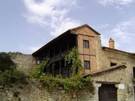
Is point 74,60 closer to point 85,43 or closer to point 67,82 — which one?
point 85,43

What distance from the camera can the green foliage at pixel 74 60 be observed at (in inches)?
1467

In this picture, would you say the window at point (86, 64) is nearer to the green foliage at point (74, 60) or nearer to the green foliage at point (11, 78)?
the green foliage at point (74, 60)

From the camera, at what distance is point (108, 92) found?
30.3 m

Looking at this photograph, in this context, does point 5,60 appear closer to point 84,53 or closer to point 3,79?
point 84,53

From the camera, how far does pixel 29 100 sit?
81.5 feet

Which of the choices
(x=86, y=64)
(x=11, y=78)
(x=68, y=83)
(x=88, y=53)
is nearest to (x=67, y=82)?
(x=68, y=83)

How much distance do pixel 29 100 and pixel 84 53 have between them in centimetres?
1529

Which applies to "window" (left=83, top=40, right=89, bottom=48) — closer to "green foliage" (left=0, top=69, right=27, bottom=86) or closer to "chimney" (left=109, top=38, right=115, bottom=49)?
"chimney" (left=109, top=38, right=115, bottom=49)

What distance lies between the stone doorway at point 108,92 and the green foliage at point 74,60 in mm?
7042

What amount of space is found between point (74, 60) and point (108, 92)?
8.04m

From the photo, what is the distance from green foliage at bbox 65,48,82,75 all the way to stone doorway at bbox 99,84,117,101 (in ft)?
23.1

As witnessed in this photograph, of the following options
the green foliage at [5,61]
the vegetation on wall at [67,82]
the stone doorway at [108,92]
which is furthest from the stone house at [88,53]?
the vegetation on wall at [67,82]

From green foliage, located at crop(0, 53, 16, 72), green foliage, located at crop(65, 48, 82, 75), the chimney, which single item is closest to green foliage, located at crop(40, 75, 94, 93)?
green foliage, located at crop(65, 48, 82, 75)

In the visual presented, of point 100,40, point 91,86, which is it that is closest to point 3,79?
point 91,86
